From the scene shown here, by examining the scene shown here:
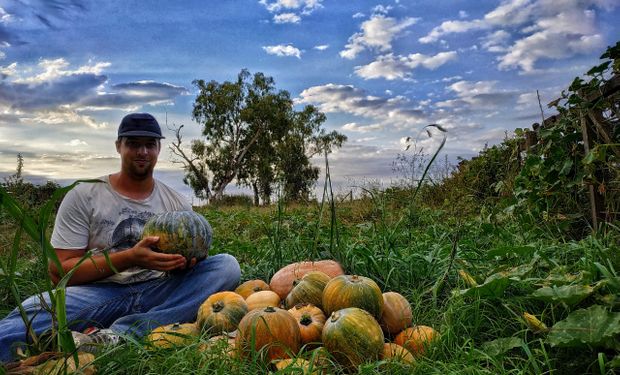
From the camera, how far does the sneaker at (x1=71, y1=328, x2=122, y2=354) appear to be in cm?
274

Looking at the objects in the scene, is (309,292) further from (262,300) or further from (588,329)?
(588,329)

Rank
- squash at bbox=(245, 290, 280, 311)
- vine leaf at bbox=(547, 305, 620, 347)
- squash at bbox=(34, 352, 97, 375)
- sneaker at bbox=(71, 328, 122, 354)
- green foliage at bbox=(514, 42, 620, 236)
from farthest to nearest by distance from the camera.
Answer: green foliage at bbox=(514, 42, 620, 236)
squash at bbox=(245, 290, 280, 311)
sneaker at bbox=(71, 328, 122, 354)
vine leaf at bbox=(547, 305, 620, 347)
squash at bbox=(34, 352, 97, 375)

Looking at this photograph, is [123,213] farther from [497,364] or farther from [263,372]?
[497,364]

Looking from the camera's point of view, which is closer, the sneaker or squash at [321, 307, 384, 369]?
squash at [321, 307, 384, 369]

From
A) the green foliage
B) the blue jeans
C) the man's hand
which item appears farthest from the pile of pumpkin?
the green foliage

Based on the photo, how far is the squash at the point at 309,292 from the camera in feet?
9.72

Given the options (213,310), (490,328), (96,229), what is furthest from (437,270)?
(96,229)

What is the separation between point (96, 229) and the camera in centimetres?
383

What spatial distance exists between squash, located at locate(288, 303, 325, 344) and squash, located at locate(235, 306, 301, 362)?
0.31 ft

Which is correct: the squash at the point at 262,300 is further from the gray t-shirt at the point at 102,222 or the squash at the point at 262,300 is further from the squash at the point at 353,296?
the gray t-shirt at the point at 102,222

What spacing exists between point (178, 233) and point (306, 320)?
1267 mm

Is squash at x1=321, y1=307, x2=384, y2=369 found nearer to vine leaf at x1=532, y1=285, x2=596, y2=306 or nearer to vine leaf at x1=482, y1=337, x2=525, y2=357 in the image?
vine leaf at x1=482, y1=337, x2=525, y2=357

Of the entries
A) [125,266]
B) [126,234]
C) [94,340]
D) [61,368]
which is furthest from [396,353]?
[126,234]

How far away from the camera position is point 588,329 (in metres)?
2.36
